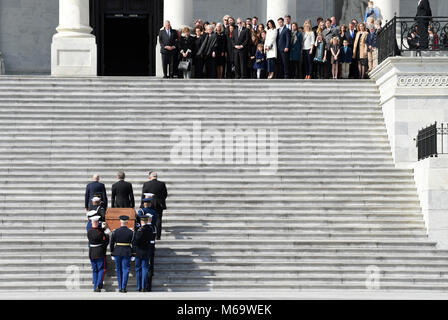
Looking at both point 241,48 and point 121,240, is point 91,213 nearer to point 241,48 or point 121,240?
point 121,240

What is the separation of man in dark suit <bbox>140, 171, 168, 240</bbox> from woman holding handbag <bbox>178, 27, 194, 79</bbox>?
1016cm

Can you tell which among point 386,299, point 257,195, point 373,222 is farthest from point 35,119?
point 386,299

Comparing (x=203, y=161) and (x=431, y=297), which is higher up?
(x=203, y=161)

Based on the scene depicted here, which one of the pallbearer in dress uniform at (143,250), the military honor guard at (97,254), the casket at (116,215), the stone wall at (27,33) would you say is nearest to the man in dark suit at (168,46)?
the stone wall at (27,33)

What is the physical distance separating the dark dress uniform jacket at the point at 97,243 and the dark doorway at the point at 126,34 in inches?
848

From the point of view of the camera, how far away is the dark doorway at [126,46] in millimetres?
50188

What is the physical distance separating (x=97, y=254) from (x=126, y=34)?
2407 cm

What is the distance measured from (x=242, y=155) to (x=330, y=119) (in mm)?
3083

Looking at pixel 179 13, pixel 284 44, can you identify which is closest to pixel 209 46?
pixel 284 44

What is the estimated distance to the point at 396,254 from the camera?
96.4 feet

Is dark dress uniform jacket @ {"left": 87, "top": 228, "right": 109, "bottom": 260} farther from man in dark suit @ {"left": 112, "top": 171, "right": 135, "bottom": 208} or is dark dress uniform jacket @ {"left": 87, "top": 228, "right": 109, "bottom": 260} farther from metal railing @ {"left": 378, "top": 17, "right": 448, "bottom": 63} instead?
metal railing @ {"left": 378, "top": 17, "right": 448, "bottom": 63}

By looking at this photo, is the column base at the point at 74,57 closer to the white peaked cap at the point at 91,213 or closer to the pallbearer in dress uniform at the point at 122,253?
the white peaked cap at the point at 91,213

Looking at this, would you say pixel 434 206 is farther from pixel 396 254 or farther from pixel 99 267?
pixel 99 267

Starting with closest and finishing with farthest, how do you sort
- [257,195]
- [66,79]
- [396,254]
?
[396,254] → [257,195] → [66,79]
